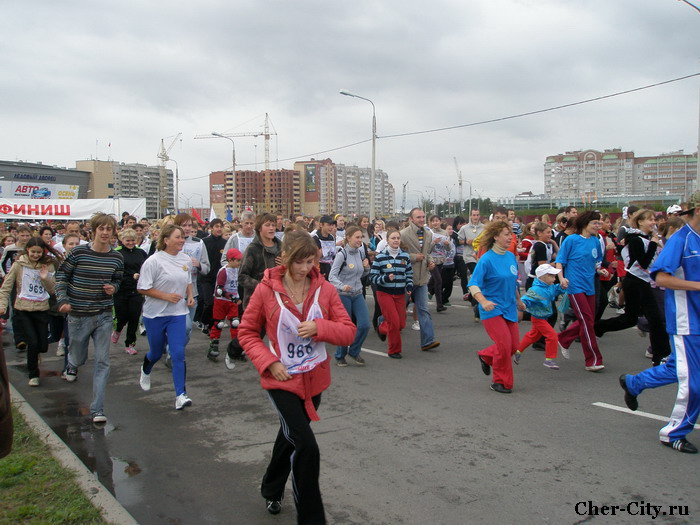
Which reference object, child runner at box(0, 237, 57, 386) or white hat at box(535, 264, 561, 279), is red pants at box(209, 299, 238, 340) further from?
white hat at box(535, 264, 561, 279)

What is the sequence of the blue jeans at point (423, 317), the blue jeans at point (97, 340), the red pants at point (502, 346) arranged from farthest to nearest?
the blue jeans at point (423, 317), the red pants at point (502, 346), the blue jeans at point (97, 340)

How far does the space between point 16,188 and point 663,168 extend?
140 meters

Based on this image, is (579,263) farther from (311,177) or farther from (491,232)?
(311,177)

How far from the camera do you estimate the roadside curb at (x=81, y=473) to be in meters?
3.56

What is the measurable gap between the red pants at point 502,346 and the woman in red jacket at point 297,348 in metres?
3.15

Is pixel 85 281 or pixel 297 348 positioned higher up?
pixel 85 281

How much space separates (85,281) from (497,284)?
4446mm

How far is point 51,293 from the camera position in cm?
721

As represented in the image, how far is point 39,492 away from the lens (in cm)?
387

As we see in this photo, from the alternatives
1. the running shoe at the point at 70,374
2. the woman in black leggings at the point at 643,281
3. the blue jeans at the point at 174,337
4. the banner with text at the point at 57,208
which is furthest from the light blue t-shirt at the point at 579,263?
the banner with text at the point at 57,208

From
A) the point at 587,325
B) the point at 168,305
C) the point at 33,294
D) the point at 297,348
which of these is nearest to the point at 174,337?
the point at 168,305

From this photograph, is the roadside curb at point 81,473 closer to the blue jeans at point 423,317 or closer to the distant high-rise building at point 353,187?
the blue jeans at point 423,317

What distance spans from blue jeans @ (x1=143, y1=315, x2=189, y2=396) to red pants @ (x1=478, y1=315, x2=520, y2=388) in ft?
10.8

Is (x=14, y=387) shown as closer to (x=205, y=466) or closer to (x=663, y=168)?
(x=205, y=466)
